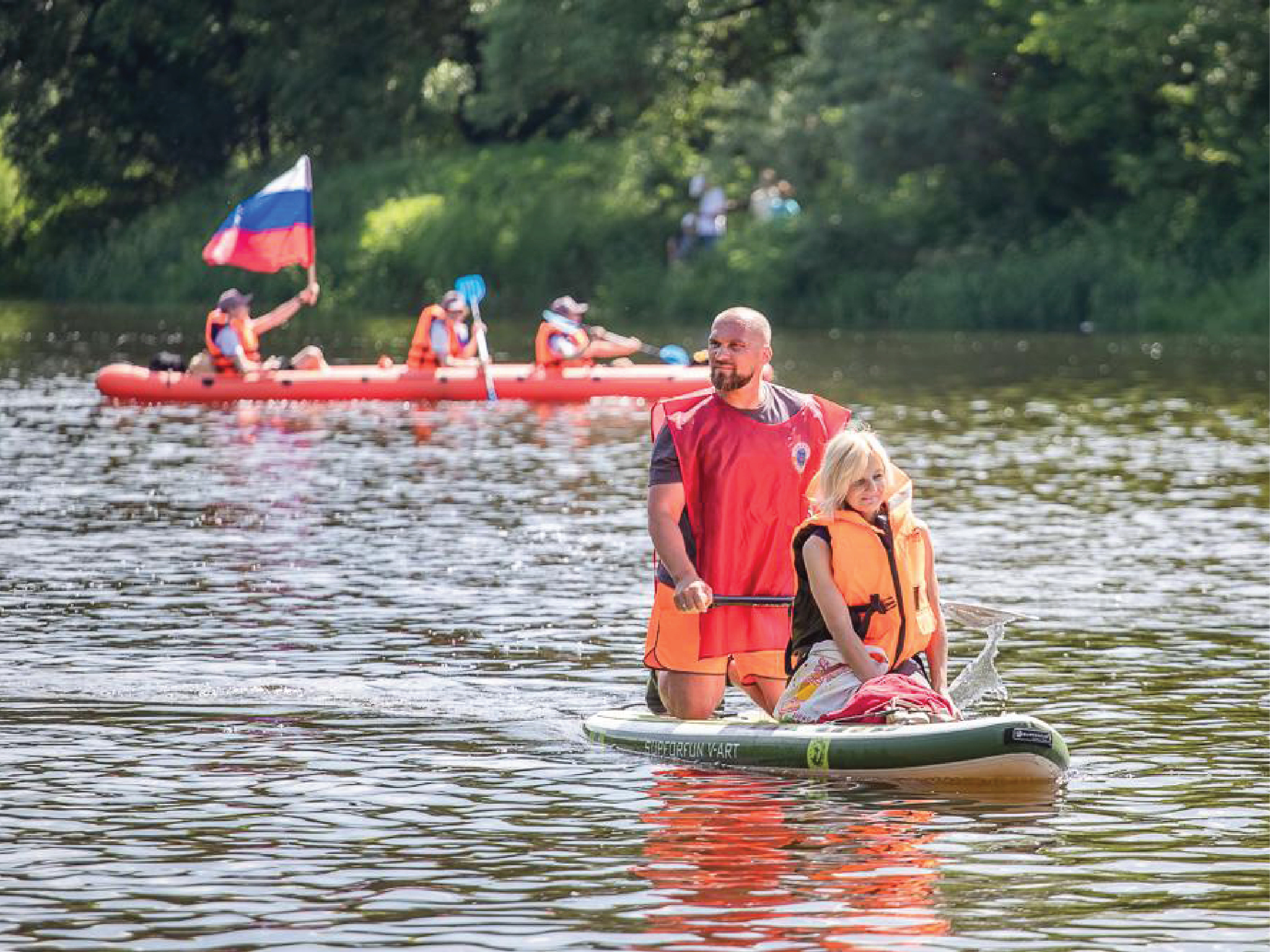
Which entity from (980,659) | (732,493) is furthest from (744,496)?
(980,659)

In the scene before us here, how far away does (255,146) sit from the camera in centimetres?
5941

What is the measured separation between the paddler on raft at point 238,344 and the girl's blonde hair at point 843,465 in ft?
62.9

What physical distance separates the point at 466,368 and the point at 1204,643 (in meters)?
16.5

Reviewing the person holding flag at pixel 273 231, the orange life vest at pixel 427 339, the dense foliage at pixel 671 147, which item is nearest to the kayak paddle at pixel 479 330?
the orange life vest at pixel 427 339

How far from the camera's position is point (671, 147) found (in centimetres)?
4994

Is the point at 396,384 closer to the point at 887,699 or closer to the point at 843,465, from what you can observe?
the point at 887,699

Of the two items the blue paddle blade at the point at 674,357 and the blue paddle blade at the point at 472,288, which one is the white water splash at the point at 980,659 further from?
the blue paddle blade at the point at 674,357

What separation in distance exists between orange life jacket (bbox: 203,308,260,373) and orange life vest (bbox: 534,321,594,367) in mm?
2839

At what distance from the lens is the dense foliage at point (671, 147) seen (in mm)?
41562

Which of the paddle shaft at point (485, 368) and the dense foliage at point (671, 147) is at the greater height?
the dense foliage at point (671, 147)

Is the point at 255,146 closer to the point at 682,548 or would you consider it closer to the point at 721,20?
the point at 721,20

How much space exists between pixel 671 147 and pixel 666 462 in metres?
41.0

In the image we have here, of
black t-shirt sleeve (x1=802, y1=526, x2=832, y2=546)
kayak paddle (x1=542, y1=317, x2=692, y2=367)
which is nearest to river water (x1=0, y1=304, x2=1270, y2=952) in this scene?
black t-shirt sleeve (x1=802, y1=526, x2=832, y2=546)

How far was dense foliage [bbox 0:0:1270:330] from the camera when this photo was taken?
136ft
